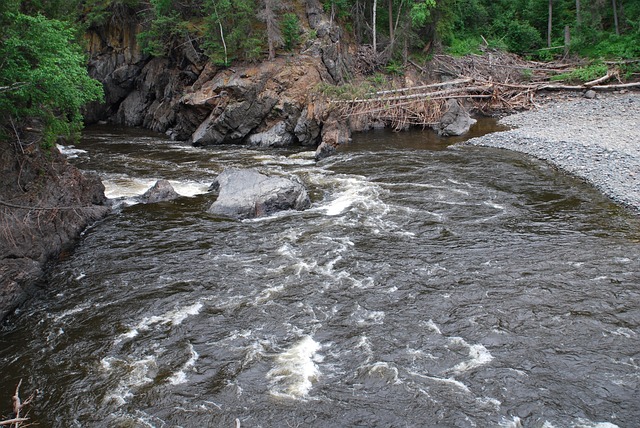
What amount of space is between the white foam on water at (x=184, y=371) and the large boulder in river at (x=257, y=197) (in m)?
8.62

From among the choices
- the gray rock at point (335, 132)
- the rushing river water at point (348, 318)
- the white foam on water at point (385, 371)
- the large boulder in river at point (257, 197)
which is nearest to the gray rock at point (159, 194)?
the rushing river water at point (348, 318)

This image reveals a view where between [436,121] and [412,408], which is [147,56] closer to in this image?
[436,121]

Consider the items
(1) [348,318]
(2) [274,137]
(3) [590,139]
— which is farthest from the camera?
(2) [274,137]

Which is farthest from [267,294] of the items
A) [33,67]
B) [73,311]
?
[33,67]

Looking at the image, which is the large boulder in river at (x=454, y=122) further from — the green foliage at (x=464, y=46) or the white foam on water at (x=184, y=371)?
the white foam on water at (x=184, y=371)

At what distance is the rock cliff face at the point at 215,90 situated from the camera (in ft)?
106

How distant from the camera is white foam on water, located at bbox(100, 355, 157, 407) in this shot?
9789 mm

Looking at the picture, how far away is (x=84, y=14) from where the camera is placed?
1705 inches

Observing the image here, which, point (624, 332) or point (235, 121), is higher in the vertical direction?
point (235, 121)

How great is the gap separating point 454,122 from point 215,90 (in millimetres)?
15557

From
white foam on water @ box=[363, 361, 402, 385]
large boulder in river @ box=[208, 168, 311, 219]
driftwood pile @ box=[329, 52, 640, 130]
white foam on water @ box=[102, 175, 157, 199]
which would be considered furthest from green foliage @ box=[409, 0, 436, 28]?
white foam on water @ box=[363, 361, 402, 385]

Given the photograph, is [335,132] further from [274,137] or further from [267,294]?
[267,294]

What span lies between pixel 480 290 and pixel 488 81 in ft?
101

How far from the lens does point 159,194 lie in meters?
21.3
